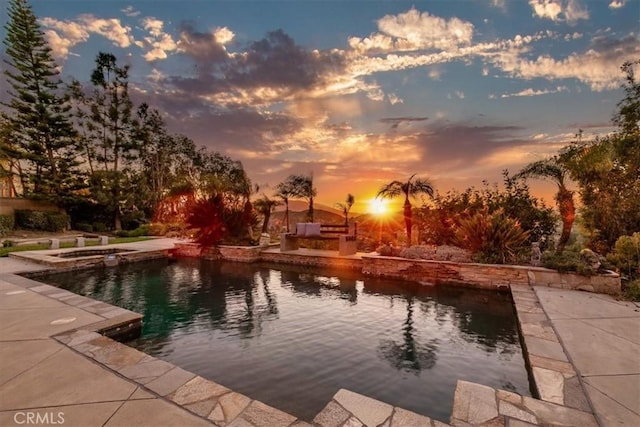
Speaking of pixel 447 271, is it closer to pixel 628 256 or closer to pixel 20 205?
pixel 628 256

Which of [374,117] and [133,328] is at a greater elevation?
[374,117]

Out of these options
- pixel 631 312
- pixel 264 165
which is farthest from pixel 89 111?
pixel 631 312

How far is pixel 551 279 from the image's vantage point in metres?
6.45

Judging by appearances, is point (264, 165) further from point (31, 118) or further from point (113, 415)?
point (113, 415)

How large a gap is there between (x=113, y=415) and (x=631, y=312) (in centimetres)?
702

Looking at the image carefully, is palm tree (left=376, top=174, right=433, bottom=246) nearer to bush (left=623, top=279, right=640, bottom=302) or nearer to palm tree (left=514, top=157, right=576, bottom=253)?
palm tree (left=514, top=157, right=576, bottom=253)

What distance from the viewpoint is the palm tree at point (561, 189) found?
30.3 feet

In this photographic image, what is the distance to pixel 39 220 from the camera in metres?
19.2

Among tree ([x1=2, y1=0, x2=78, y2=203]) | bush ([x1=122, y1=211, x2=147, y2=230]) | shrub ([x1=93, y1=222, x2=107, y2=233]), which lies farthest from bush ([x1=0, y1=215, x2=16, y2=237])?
bush ([x1=122, y1=211, x2=147, y2=230])

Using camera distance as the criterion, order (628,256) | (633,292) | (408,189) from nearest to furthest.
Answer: (633,292) < (628,256) < (408,189)

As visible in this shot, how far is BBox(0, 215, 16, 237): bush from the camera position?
55.4 feet

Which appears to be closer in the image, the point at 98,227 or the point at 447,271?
Result: the point at 447,271

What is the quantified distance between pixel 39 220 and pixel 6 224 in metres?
1.77
